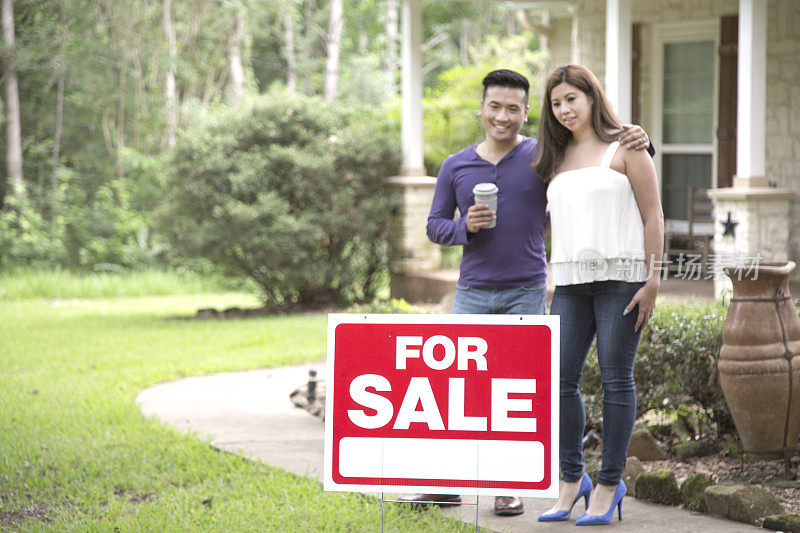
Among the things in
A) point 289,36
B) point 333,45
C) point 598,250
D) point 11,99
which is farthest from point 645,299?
point 289,36

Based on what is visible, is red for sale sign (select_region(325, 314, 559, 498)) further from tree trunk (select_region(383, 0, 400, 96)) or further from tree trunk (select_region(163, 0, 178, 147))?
tree trunk (select_region(383, 0, 400, 96))

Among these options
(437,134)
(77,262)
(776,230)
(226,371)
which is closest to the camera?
(226,371)

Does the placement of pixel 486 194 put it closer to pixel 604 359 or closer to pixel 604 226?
pixel 604 226

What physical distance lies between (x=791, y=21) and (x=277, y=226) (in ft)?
20.7

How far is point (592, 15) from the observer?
11.7 m

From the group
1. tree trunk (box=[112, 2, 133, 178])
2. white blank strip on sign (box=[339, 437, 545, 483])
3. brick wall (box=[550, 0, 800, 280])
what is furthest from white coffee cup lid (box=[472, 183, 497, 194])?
tree trunk (box=[112, 2, 133, 178])

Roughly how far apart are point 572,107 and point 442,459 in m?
1.50

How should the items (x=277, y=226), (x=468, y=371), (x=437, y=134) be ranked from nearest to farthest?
(x=468, y=371) < (x=277, y=226) < (x=437, y=134)

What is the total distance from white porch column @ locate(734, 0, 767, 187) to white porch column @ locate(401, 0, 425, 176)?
4161 millimetres

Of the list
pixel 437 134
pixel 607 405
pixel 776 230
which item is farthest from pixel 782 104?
pixel 607 405

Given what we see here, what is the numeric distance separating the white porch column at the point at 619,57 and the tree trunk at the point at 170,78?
40.5ft

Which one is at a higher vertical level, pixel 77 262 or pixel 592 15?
pixel 592 15

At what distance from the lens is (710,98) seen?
11438mm

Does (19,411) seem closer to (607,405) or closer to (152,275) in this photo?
(607,405)
